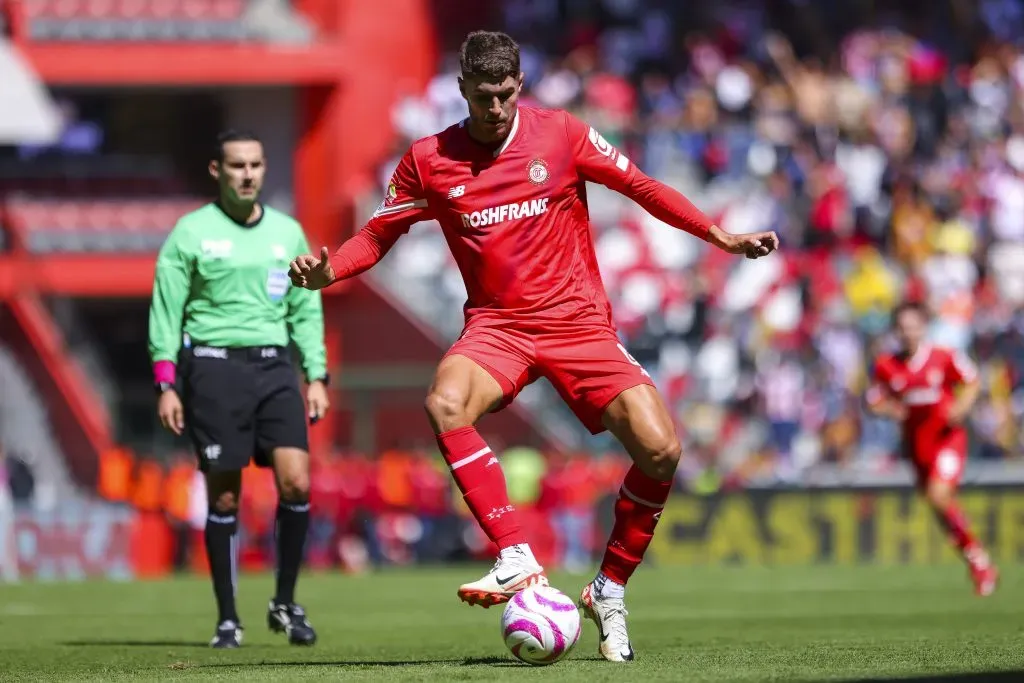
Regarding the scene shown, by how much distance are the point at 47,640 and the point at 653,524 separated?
12.8 ft

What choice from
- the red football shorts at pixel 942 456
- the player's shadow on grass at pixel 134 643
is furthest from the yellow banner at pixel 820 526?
the player's shadow on grass at pixel 134 643

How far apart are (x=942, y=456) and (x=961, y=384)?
0.67m

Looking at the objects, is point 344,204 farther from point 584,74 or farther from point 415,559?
point 415,559

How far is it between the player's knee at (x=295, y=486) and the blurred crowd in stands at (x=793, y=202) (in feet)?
42.7

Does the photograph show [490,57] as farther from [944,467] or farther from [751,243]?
[944,467]

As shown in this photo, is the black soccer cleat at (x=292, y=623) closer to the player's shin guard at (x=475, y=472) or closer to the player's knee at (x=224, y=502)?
the player's knee at (x=224, y=502)

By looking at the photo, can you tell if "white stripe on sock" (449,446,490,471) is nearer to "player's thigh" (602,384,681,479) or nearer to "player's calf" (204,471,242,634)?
"player's thigh" (602,384,681,479)

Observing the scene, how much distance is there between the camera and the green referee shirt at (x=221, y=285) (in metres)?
9.54

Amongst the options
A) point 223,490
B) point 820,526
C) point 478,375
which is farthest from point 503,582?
point 820,526

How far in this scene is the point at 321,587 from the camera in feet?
56.9

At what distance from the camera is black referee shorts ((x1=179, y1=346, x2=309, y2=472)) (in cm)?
946

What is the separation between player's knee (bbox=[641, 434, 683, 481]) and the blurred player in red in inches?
277

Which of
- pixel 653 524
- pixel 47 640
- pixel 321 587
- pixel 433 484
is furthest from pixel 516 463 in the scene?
pixel 653 524

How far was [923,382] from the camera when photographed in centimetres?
1486
